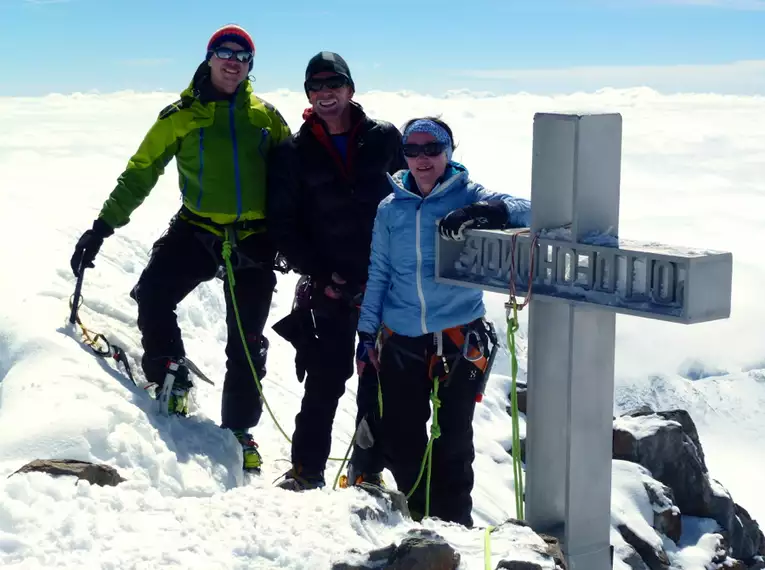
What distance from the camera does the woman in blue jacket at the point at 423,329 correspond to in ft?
18.2

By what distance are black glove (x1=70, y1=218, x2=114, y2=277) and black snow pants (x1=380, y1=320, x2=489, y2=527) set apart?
2821mm

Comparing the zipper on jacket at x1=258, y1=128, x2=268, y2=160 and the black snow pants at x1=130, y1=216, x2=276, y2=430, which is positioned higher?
the zipper on jacket at x1=258, y1=128, x2=268, y2=160

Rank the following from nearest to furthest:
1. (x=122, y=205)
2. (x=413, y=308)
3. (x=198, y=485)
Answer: (x=413, y=308) → (x=198, y=485) → (x=122, y=205)

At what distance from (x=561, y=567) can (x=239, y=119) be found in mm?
4302

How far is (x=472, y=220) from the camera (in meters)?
4.92

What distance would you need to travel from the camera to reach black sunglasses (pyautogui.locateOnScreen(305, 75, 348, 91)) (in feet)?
21.6

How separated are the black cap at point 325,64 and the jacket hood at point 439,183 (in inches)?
48.6

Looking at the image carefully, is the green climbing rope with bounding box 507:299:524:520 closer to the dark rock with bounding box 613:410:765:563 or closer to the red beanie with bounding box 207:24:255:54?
the red beanie with bounding box 207:24:255:54

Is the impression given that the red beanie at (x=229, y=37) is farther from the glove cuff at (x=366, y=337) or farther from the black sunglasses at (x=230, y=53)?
the glove cuff at (x=366, y=337)

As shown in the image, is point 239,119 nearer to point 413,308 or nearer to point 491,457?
point 413,308

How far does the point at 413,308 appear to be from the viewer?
19.0ft

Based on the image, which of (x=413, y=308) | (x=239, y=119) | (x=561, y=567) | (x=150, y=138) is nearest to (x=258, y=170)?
(x=239, y=119)

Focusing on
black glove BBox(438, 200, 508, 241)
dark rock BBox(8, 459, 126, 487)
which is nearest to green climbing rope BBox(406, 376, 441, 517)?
black glove BBox(438, 200, 508, 241)

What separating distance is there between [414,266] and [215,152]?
87.3 inches
